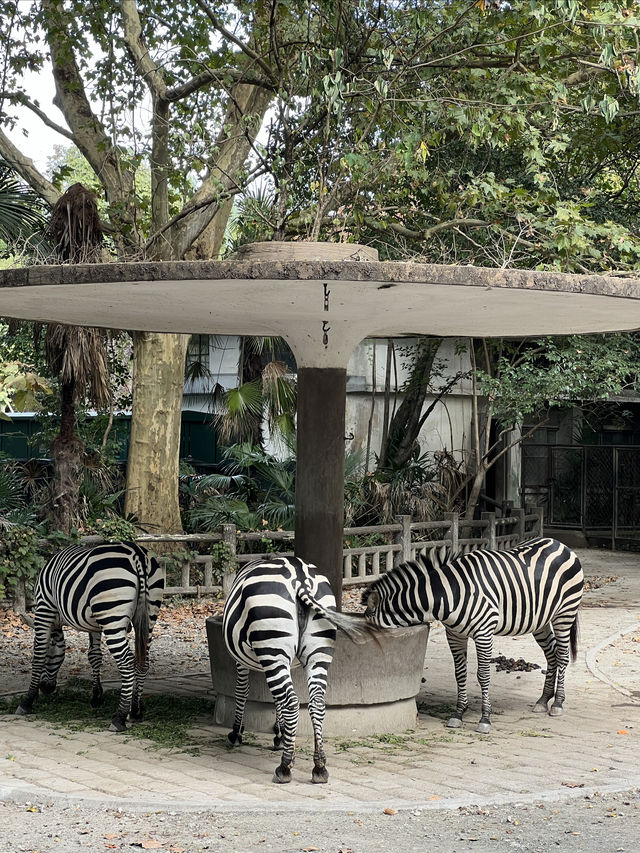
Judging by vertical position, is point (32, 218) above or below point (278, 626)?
above

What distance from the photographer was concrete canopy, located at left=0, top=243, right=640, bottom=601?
5.59 m

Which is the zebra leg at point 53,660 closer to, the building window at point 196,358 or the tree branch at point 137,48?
the tree branch at point 137,48

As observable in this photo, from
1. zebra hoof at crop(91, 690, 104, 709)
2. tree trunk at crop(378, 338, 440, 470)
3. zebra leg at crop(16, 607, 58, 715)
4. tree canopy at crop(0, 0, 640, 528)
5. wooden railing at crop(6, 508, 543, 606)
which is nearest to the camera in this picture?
zebra leg at crop(16, 607, 58, 715)

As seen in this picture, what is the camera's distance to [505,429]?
17.6 metres

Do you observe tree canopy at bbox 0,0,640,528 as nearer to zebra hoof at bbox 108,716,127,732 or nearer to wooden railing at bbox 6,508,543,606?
wooden railing at bbox 6,508,543,606

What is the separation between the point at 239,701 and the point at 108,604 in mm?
1287

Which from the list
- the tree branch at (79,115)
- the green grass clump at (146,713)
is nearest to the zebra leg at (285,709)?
the green grass clump at (146,713)

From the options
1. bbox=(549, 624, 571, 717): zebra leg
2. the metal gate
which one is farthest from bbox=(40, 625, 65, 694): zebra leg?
the metal gate

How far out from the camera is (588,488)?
2295 cm

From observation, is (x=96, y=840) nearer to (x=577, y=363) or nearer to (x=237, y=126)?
(x=237, y=126)

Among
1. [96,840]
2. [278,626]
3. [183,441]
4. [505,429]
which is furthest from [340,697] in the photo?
[183,441]

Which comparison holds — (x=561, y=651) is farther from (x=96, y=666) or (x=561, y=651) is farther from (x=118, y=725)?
(x=96, y=666)

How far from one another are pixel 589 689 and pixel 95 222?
24.1 ft

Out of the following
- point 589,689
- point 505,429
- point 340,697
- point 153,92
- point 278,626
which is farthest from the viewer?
point 505,429
